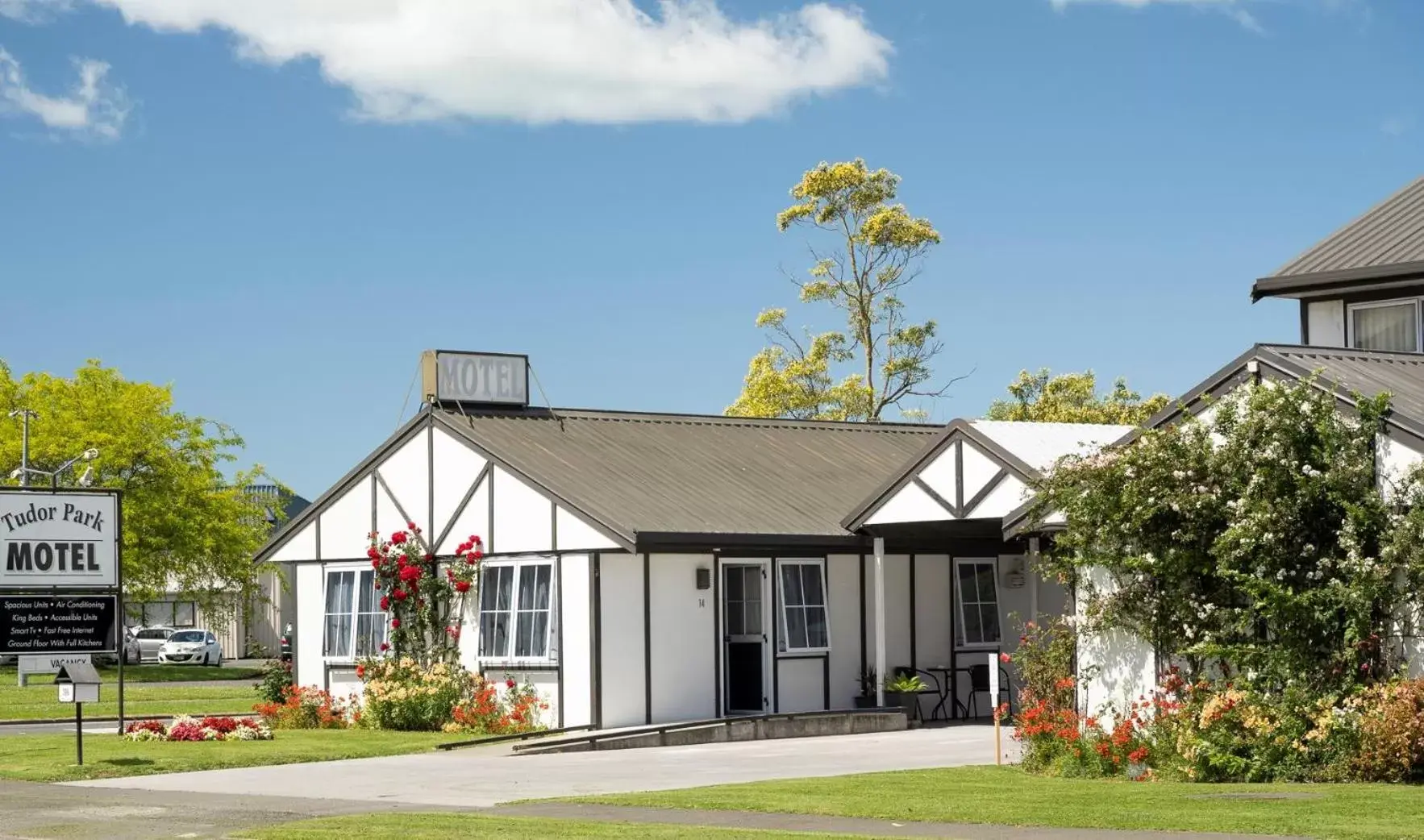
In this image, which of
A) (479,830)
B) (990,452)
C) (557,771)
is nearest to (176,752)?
(557,771)

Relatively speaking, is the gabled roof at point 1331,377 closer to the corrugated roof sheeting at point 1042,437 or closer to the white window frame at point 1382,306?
the corrugated roof sheeting at point 1042,437

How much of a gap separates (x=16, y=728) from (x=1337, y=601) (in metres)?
21.8

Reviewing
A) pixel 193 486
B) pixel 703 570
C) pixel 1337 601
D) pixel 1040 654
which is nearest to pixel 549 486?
pixel 703 570

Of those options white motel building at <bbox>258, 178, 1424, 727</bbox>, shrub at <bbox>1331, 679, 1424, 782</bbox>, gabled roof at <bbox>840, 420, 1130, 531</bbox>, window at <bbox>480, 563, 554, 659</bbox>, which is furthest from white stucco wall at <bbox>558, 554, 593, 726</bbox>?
shrub at <bbox>1331, 679, 1424, 782</bbox>

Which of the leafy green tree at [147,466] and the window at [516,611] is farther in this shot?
the leafy green tree at [147,466]

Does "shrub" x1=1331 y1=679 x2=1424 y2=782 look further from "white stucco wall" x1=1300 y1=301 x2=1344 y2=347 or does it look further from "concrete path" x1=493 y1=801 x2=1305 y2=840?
"white stucco wall" x1=1300 y1=301 x2=1344 y2=347

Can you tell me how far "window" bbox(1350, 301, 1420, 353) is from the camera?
26250mm

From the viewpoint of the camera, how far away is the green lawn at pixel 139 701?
35656 millimetres

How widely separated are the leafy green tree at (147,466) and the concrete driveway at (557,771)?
3196 centimetres

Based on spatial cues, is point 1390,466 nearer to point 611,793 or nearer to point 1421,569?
point 1421,569

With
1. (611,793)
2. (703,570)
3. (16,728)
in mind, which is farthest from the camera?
(16,728)

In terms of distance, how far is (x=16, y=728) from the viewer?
31.5 m

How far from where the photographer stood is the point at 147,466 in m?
55.6

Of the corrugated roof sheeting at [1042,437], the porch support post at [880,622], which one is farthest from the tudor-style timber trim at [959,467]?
the porch support post at [880,622]
